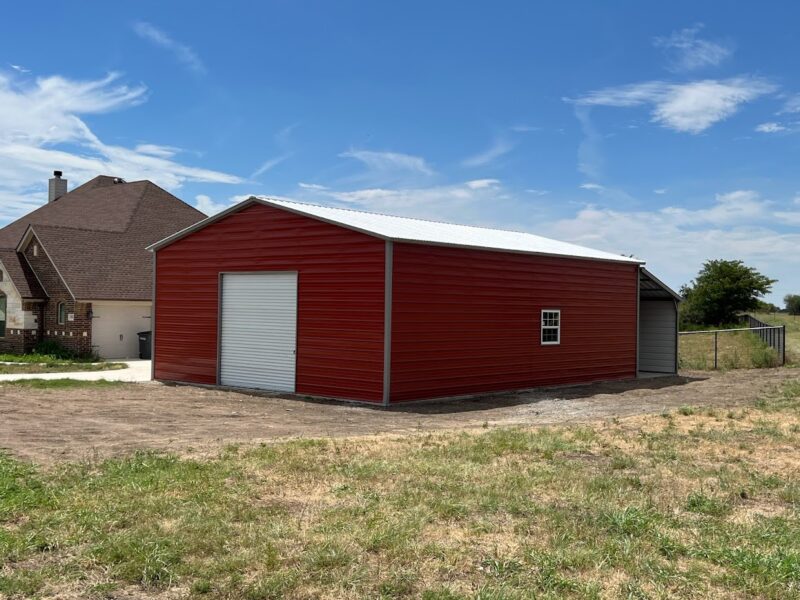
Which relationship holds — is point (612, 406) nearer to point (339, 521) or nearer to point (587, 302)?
point (587, 302)

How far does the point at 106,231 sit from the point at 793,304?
104344 millimetres

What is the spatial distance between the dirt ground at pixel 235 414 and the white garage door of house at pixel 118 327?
34.0ft

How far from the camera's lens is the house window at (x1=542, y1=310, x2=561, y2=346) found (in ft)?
66.5

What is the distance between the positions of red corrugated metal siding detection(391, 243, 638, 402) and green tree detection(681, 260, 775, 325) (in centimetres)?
3604

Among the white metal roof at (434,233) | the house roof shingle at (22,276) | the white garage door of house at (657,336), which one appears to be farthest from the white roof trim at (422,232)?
the house roof shingle at (22,276)

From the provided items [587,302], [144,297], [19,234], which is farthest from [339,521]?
[19,234]

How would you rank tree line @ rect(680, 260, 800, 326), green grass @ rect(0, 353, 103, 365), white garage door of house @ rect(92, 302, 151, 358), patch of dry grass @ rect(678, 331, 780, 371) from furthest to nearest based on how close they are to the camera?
tree line @ rect(680, 260, 800, 326) < white garage door of house @ rect(92, 302, 151, 358) < patch of dry grass @ rect(678, 331, 780, 371) < green grass @ rect(0, 353, 103, 365)

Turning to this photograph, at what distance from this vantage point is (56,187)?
135 feet

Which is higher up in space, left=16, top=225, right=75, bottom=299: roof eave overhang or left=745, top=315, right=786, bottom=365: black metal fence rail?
left=16, top=225, right=75, bottom=299: roof eave overhang

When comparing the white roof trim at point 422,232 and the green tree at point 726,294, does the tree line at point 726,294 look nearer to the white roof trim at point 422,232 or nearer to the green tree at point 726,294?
the green tree at point 726,294

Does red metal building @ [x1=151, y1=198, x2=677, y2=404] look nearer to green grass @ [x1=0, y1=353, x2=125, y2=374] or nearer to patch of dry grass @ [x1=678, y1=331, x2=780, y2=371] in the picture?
green grass @ [x1=0, y1=353, x2=125, y2=374]

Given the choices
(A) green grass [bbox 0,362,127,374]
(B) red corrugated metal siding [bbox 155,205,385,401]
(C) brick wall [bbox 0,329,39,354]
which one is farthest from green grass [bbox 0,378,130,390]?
(C) brick wall [bbox 0,329,39,354]

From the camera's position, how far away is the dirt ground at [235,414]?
35.7 feet

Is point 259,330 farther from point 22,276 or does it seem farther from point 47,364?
point 22,276
